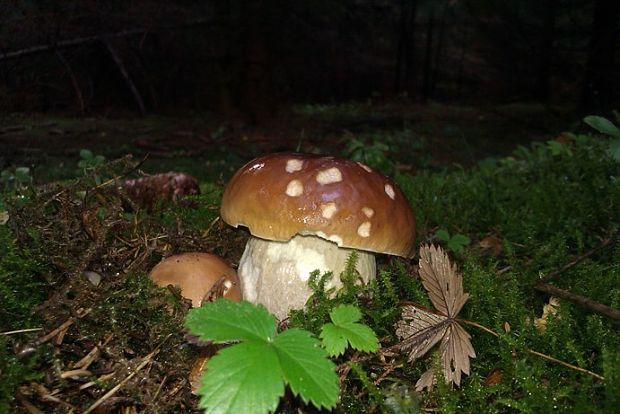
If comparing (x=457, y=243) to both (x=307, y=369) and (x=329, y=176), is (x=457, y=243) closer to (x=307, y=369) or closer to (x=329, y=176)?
(x=329, y=176)

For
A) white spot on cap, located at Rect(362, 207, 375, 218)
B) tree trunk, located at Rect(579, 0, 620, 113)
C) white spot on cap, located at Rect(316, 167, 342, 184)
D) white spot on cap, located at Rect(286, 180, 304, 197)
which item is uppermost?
white spot on cap, located at Rect(316, 167, 342, 184)

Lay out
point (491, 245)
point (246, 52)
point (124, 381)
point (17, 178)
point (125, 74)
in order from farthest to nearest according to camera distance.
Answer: point (246, 52) < point (125, 74) < point (17, 178) < point (491, 245) < point (124, 381)

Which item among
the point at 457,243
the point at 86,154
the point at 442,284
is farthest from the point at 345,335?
the point at 86,154

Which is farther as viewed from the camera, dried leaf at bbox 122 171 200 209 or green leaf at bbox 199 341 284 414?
dried leaf at bbox 122 171 200 209

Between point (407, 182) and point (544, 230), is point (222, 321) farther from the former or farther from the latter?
point (407, 182)

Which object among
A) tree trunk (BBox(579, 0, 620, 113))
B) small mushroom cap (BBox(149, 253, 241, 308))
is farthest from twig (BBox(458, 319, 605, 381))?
tree trunk (BBox(579, 0, 620, 113))

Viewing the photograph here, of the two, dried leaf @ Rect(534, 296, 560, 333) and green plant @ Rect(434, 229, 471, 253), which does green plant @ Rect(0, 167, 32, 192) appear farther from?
dried leaf @ Rect(534, 296, 560, 333)

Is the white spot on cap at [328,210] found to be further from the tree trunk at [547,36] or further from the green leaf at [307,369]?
the tree trunk at [547,36]
